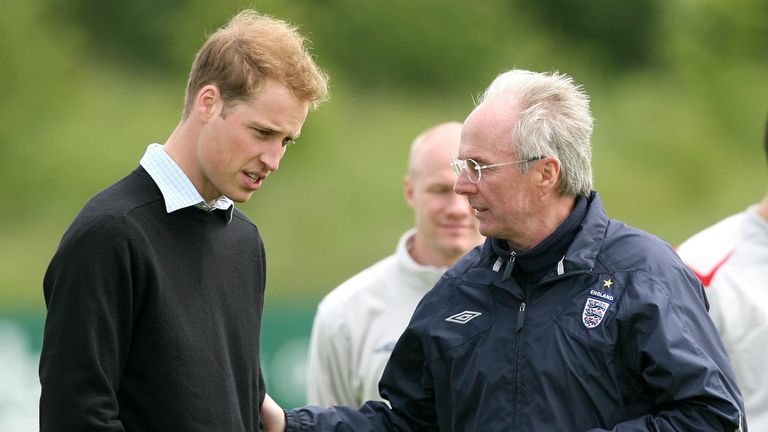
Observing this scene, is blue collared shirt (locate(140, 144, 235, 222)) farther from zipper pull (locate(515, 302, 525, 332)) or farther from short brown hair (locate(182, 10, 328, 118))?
zipper pull (locate(515, 302, 525, 332))

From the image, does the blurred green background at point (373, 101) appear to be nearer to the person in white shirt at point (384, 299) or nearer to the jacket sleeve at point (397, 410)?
the person in white shirt at point (384, 299)

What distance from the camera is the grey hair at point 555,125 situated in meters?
3.55

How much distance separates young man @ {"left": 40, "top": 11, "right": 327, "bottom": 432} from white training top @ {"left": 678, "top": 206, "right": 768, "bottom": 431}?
1.75 meters

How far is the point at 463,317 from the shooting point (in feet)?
11.9

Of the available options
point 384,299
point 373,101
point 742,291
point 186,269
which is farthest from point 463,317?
point 373,101

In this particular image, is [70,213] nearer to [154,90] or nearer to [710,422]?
[154,90]

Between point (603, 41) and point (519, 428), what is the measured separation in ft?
65.9

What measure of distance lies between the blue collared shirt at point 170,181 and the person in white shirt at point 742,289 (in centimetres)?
200

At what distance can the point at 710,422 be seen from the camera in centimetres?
328

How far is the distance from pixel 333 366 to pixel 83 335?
207cm

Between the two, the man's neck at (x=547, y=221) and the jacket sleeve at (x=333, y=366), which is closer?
the man's neck at (x=547, y=221)

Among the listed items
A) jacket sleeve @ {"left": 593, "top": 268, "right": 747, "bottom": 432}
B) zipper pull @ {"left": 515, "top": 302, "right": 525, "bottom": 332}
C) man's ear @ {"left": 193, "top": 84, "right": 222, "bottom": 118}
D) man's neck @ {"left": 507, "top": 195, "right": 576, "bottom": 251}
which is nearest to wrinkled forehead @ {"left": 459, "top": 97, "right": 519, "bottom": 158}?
man's neck @ {"left": 507, "top": 195, "right": 576, "bottom": 251}

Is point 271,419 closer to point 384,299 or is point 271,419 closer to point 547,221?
point 547,221

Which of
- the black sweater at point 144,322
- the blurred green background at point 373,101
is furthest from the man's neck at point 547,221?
the blurred green background at point 373,101
